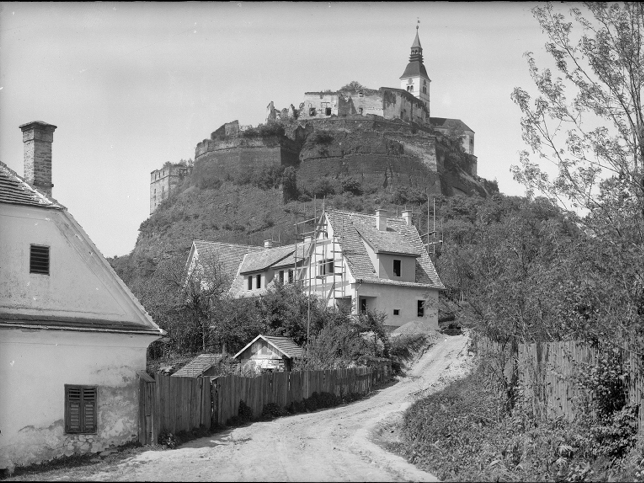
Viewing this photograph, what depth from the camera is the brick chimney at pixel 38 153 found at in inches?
776

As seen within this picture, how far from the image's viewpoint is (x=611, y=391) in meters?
15.3

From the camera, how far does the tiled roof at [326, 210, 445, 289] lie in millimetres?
42312

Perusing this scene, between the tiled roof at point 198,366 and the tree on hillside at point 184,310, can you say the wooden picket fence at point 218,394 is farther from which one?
the tree on hillside at point 184,310

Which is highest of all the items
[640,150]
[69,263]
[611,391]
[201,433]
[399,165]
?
[399,165]

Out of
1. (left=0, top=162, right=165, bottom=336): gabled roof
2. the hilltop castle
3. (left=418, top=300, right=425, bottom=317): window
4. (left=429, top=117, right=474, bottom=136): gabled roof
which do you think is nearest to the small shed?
(left=418, top=300, right=425, bottom=317): window

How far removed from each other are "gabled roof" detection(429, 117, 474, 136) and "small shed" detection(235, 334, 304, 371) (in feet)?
338

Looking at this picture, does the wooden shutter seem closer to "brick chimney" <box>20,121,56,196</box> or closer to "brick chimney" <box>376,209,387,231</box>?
"brick chimney" <box>20,121,56,196</box>

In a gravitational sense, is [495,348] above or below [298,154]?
below

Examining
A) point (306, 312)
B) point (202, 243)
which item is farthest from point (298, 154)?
point (306, 312)

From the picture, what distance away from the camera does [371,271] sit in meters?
42.5

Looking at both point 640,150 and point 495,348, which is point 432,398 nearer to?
point 495,348

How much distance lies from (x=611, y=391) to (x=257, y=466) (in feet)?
20.5

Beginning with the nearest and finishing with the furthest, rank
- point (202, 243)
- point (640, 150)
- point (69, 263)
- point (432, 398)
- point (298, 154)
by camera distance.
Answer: point (640, 150)
point (69, 263)
point (432, 398)
point (202, 243)
point (298, 154)

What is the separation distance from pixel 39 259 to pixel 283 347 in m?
16.5
